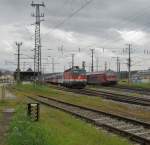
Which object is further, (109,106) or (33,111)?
(109,106)

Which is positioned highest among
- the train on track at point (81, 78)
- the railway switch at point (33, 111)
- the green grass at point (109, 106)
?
the train on track at point (81, 78)

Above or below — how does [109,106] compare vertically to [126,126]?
above

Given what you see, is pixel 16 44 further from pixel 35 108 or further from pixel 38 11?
pixel 35 108

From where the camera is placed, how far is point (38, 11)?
62125 millimetres

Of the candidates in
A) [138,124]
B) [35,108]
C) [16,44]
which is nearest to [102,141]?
[138,124]

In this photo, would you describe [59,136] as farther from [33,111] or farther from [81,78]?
[81,78]

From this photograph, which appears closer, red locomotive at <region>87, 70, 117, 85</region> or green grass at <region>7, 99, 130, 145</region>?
green grass at <region>7, 99, 130, 145</region>

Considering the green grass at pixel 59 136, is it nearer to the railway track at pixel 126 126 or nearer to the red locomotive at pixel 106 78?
the railway track at pixel 126 126

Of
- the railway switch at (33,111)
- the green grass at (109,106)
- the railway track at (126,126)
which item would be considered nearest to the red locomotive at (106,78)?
the green grass at (109,106)

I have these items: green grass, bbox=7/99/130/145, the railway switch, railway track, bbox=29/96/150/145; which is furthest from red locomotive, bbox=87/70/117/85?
green grass, bbox=7/99/130/145

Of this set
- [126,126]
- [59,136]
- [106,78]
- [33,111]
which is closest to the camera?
[59,136]

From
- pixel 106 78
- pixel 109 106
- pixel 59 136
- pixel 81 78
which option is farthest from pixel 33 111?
pixel 106 78

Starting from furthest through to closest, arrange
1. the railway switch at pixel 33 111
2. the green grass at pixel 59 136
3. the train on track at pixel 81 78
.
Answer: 1. the train on track at pixel 81 78
2. the railway switch at pixel 33 111
3. the green grass at pixel 59 136

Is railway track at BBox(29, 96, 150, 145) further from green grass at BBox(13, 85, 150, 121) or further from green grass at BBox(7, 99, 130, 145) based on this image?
green grass at BBox(13, 85, 150, 121)
